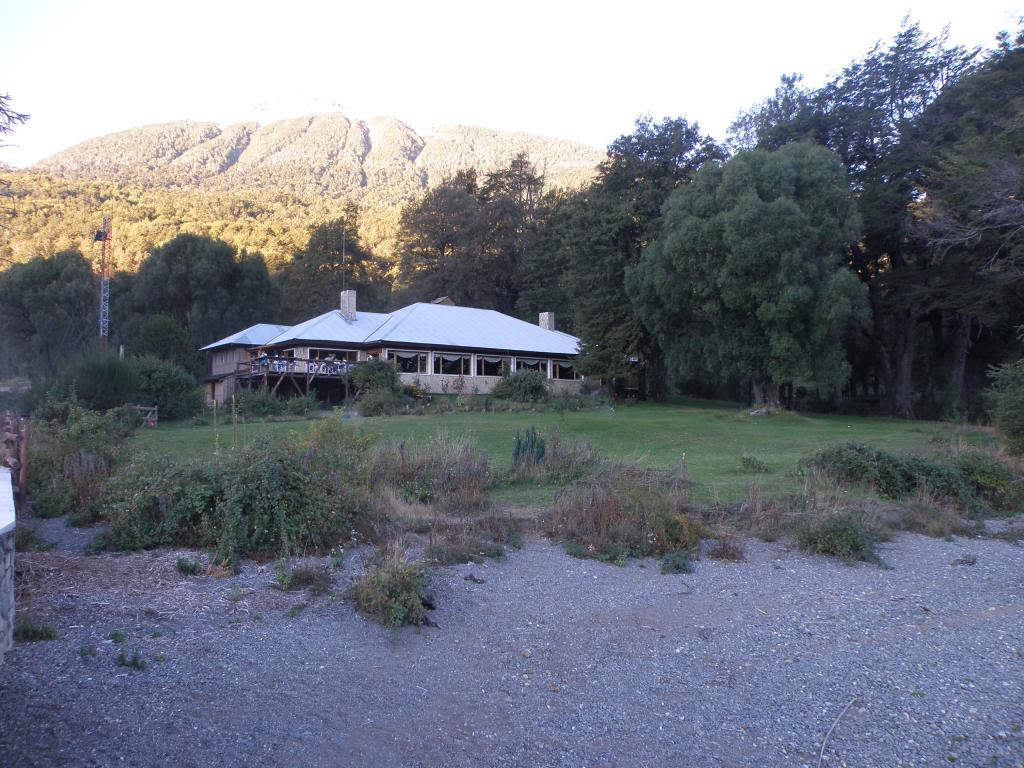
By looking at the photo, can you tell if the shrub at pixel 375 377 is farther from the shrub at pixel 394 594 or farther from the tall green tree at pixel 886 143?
the shrub at pixel 394 594

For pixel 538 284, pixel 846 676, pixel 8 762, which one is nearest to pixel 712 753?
pixel 846 676

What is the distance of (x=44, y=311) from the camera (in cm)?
5766

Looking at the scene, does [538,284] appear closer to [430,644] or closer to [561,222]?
[561,222]

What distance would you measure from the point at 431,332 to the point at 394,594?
3958cm

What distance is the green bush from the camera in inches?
668

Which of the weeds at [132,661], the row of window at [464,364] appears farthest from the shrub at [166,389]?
the weeds at [132,661]

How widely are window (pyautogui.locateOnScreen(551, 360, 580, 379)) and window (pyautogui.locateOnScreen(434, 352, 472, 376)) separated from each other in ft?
17.7

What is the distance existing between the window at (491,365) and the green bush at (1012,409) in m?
32.3

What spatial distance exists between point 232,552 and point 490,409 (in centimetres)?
2854

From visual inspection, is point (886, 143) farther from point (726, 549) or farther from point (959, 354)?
point (726, 549)

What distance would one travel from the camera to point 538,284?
61.8 metres

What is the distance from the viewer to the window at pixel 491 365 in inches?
1917

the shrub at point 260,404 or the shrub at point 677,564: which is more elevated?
the shrub at point 260,404

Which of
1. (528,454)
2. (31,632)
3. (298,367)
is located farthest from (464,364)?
(31,632)
